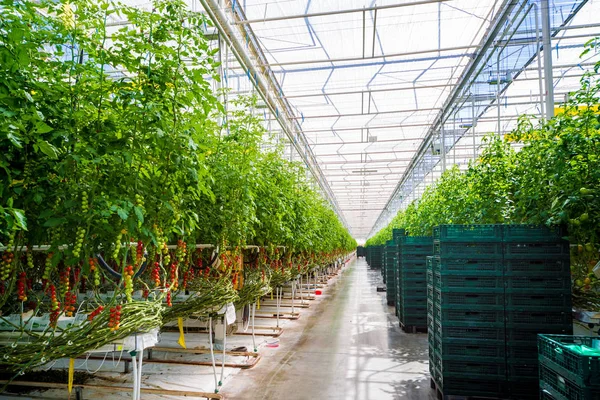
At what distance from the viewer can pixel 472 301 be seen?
366 centimetres

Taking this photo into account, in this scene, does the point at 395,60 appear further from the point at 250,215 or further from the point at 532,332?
the point at 532,332

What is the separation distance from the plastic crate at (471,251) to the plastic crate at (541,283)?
0.26 meters

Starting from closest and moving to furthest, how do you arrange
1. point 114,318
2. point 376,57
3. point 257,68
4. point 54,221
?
point 54,221, point 114,318, point 376,57, point 257,68

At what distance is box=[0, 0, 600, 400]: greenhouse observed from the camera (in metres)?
2.08

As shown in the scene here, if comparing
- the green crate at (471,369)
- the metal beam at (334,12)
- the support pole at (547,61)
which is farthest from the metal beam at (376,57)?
the green crate at (471,369)

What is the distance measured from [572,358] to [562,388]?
0.26 m

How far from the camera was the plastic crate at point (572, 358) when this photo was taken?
2281 millimetres

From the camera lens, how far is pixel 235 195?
3848 mm

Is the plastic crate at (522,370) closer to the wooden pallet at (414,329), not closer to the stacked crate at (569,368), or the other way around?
the stacked crate at (569,368)

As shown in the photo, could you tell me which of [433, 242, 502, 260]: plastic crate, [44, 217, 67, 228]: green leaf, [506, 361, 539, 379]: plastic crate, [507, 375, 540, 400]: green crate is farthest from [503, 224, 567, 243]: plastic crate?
[44, 217, 67, 228]: green leaf

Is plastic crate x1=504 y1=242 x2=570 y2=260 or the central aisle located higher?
plastic crate x1=504 y1=242 x2=570 y2=260

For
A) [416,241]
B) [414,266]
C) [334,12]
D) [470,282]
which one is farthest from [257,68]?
[470,282]

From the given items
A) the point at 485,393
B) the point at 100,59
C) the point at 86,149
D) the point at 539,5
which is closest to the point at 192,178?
the point at 86,149

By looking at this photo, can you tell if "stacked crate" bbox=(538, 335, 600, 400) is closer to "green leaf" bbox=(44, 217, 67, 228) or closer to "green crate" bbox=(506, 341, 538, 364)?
"green crate" bbox=(506, 341, 538, 364)
